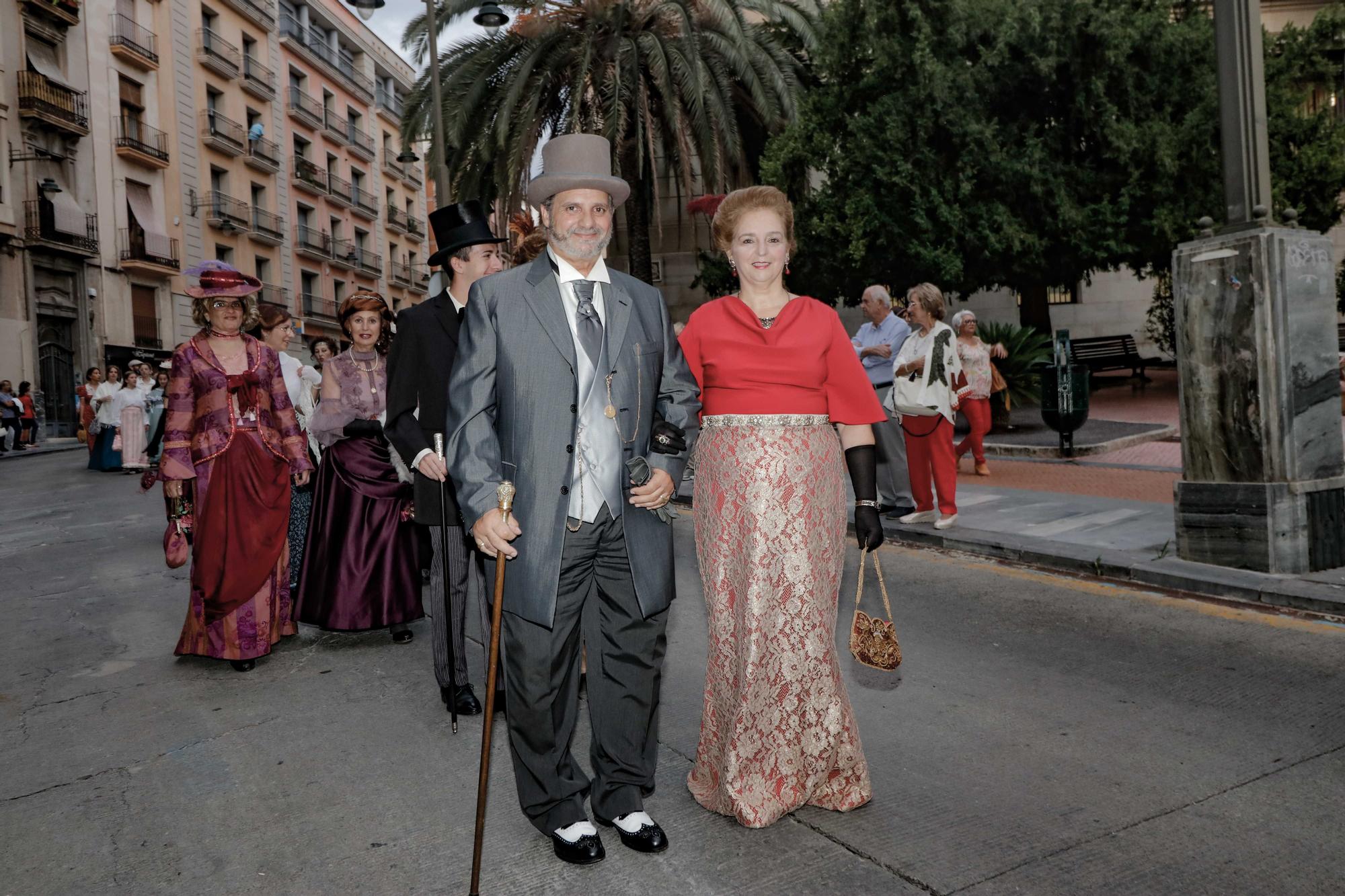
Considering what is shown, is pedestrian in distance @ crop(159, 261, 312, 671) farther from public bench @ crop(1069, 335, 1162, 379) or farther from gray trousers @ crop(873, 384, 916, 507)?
public bench @ crop(1069, 335, 1162, 379)

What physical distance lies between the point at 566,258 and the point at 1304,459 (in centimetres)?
499

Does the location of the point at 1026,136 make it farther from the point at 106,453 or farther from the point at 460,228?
the point at 106,453

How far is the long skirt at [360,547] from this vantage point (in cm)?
546

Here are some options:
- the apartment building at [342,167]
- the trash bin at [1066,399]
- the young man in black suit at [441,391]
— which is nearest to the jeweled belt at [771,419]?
the young man in black suit at [441,391]

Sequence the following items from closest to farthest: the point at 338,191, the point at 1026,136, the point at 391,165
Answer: the point at 1026,136 < the point at 338,191 < the point at 391,165

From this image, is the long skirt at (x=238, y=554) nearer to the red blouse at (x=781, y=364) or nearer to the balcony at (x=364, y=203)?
the red blouse at (x=781, y=364)

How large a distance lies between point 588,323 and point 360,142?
162 feet

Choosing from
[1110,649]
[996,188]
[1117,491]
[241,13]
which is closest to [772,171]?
[996,188]

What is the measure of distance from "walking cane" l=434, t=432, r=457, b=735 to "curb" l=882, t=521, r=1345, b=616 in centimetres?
408

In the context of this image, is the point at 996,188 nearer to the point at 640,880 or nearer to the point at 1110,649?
the point at 1110,649

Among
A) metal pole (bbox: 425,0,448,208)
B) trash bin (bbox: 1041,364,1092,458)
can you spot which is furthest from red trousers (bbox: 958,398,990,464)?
metal pole (bbox: 425,0,448,208)

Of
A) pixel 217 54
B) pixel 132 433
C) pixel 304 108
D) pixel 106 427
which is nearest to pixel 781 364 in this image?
pixel 132 433

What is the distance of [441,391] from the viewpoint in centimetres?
429

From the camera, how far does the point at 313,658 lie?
5.39 m
